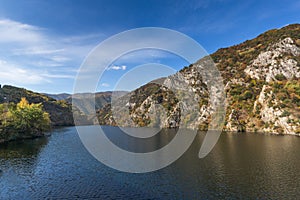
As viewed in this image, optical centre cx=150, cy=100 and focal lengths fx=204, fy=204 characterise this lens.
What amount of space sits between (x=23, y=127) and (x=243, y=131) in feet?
433

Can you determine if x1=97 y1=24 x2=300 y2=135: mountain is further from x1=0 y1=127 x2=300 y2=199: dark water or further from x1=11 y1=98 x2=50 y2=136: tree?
x1=11 y1=98 x2=50 y2=136: tree

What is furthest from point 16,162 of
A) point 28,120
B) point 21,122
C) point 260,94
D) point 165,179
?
point 260,94

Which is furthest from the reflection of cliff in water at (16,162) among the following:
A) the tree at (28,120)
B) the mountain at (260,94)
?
the mountain at (260,94)

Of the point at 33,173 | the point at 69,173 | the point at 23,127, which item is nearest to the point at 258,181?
the point at 69,173

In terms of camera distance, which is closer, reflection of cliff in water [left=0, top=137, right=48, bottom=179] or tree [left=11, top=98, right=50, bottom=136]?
reflection of cliff in water [left=0, top=137, right=48, bottom=179]

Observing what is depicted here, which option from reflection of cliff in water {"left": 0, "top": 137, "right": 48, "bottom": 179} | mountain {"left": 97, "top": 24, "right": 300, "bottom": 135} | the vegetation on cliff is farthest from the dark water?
mountain {"left": 97, "top": 24, "right": 300, "bottom": 135}

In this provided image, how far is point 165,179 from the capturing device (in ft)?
148

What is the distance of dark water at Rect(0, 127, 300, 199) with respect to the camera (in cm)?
3700

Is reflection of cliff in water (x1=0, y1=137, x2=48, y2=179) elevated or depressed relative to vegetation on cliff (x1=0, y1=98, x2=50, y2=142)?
depressed

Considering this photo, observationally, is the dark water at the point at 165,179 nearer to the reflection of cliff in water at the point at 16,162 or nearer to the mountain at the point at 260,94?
the reflection of cliff in water at the point at 16,162

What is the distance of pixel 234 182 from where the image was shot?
138 feet

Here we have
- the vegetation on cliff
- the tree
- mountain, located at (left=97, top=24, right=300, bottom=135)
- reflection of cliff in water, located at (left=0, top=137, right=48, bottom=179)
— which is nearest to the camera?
reflection of cliff in water, located at (left=0, top=137, right=48, bottom=179)

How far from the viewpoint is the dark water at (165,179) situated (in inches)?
1457

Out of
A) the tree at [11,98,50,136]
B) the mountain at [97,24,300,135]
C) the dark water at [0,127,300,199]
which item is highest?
the mountain at [97,24,300,135]
